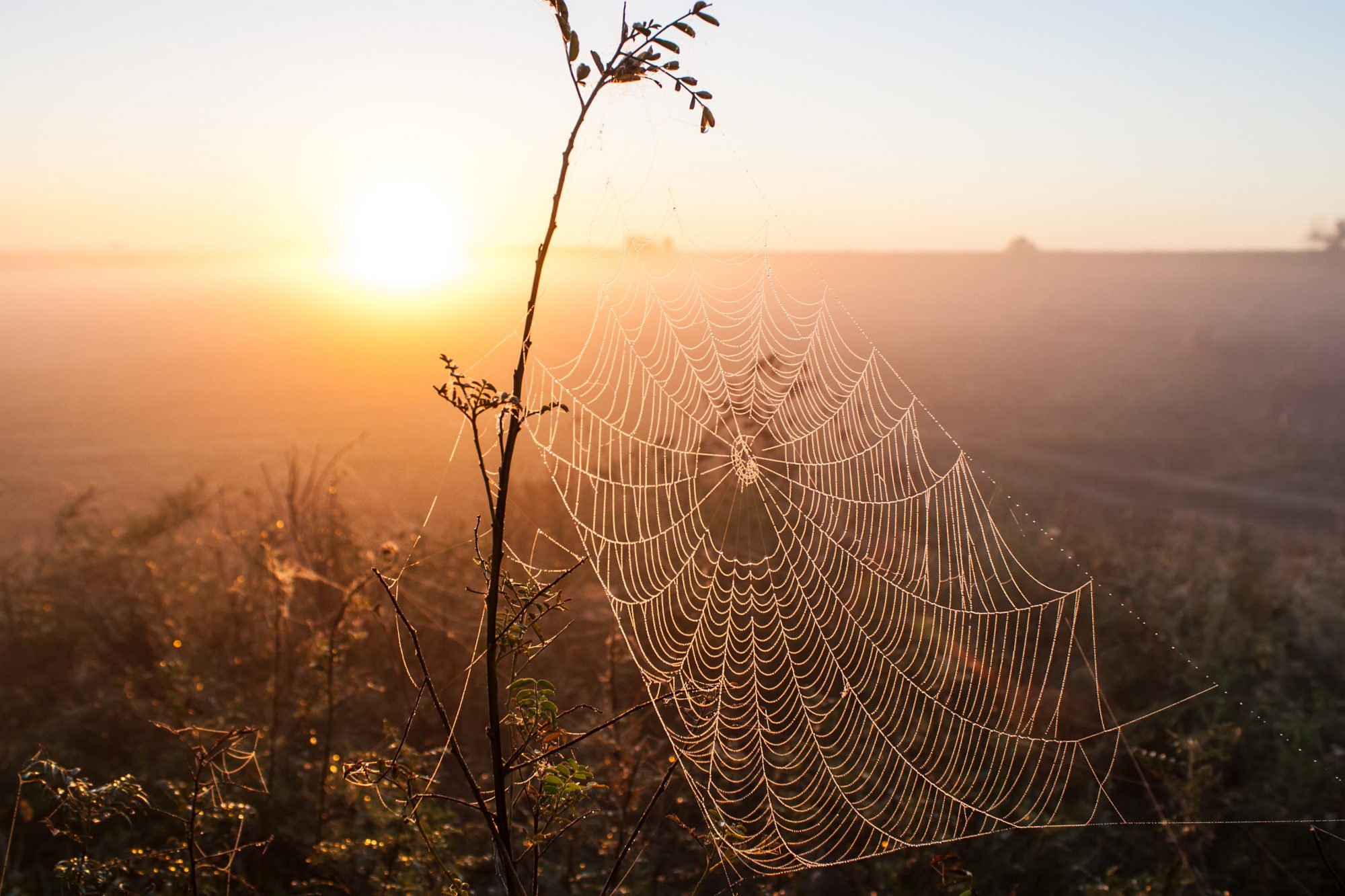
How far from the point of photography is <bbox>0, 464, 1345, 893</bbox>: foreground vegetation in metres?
4.13

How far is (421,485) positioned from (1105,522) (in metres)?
12.0

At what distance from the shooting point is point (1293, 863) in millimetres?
6188

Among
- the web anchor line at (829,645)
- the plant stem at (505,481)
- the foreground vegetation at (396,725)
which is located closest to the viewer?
the plant stem at (505,481)

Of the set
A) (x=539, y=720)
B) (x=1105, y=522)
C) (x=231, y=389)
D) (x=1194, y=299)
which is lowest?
(x=231, y=389)

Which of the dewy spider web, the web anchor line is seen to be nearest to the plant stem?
the web anchor line

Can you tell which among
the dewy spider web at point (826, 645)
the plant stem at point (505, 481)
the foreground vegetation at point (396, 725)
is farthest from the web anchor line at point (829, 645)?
the plant stem at point (505, 481)

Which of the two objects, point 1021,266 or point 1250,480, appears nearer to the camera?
point 1250,480

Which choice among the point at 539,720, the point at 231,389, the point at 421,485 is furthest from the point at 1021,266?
the point at 539,720

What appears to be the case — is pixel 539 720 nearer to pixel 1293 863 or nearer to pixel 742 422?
pixel 742 422

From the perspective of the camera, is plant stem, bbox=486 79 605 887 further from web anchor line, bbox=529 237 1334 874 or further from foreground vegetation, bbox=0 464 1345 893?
web anchor line, bbox=529 237 1334 874

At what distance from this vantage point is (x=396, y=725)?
6363 mm

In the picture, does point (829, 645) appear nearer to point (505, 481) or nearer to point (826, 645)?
point (826, 645)

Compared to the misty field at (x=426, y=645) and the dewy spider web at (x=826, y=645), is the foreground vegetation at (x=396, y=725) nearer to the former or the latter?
the misty field at (x=426, y=645)

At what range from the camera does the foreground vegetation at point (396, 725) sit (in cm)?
413
